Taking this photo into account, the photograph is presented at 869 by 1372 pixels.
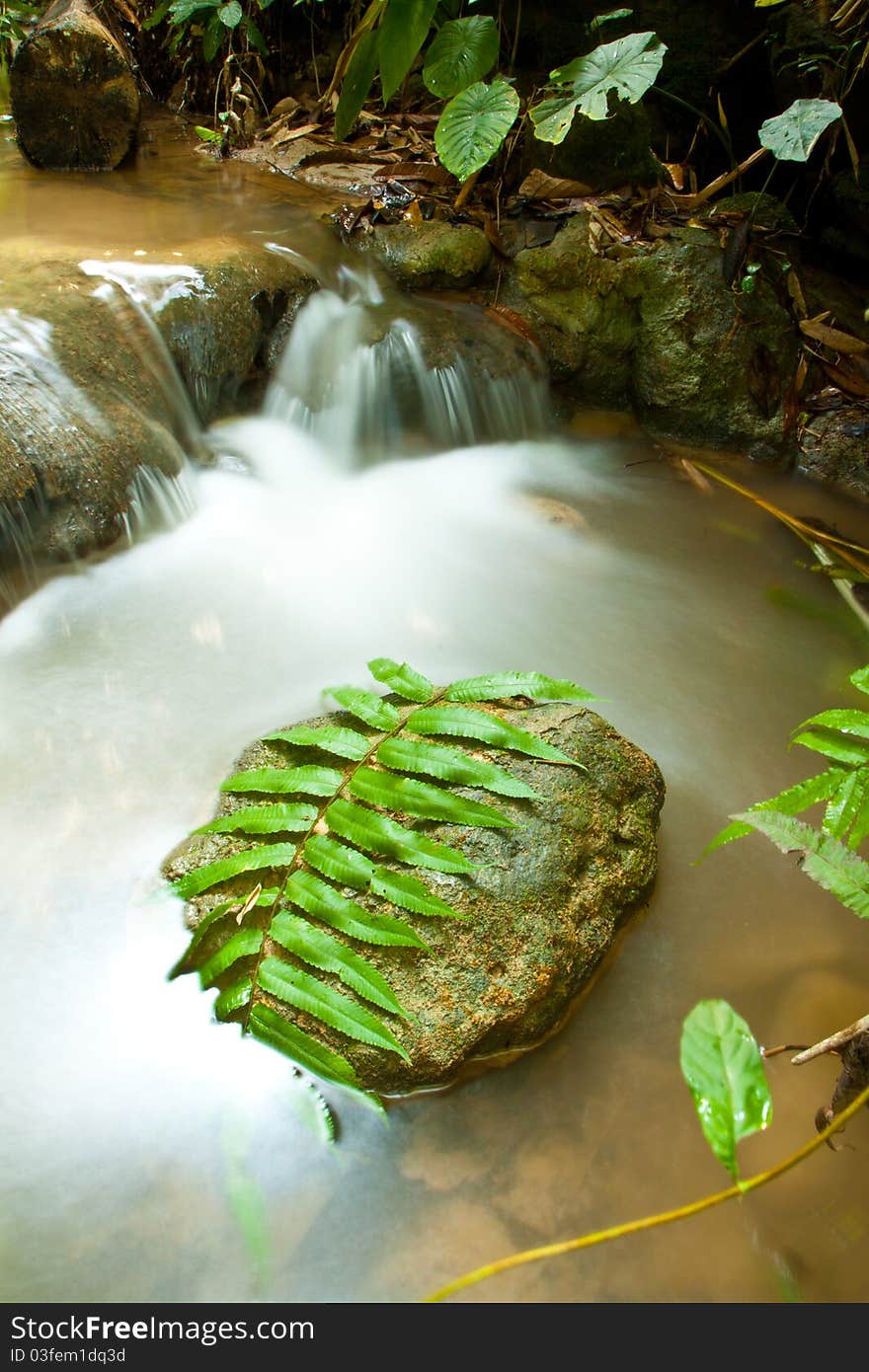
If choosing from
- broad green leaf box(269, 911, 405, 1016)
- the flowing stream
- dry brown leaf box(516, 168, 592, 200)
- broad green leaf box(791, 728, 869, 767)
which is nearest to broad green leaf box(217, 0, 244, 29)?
dry brown leaf box(516, 168, 592, 200)

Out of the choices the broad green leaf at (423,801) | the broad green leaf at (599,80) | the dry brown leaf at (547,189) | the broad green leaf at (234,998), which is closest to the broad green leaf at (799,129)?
the broad green leaf at (599,80)

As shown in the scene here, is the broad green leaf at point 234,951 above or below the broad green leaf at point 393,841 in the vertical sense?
below

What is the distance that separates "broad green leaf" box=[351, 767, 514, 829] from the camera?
2.12 meters

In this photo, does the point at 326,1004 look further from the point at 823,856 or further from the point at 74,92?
the point at 74,92

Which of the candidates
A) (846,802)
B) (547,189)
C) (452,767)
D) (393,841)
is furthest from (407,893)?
(547,189)

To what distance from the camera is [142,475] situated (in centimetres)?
362

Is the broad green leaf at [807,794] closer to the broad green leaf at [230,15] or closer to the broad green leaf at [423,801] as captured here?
the broad green leaf at [423,801]

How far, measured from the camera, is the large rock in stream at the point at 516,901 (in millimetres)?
1946

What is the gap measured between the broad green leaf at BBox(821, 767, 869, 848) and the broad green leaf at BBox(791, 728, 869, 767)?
1.6 inches

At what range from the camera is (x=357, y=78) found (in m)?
4.89

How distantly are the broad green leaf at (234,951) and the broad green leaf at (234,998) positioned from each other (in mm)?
47

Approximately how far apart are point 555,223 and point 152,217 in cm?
230

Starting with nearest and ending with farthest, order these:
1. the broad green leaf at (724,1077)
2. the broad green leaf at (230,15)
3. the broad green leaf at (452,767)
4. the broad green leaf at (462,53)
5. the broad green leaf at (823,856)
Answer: the broad green leaf at (724,1077) < the broad green leaf at (823,856) < the broad green leaf at (452,767) < the broad green leaf at (462,53) < the broad green leaf at (230,15)

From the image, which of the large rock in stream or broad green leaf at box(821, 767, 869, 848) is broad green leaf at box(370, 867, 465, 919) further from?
broad green leaf at box(821, 767, 869, 848)
